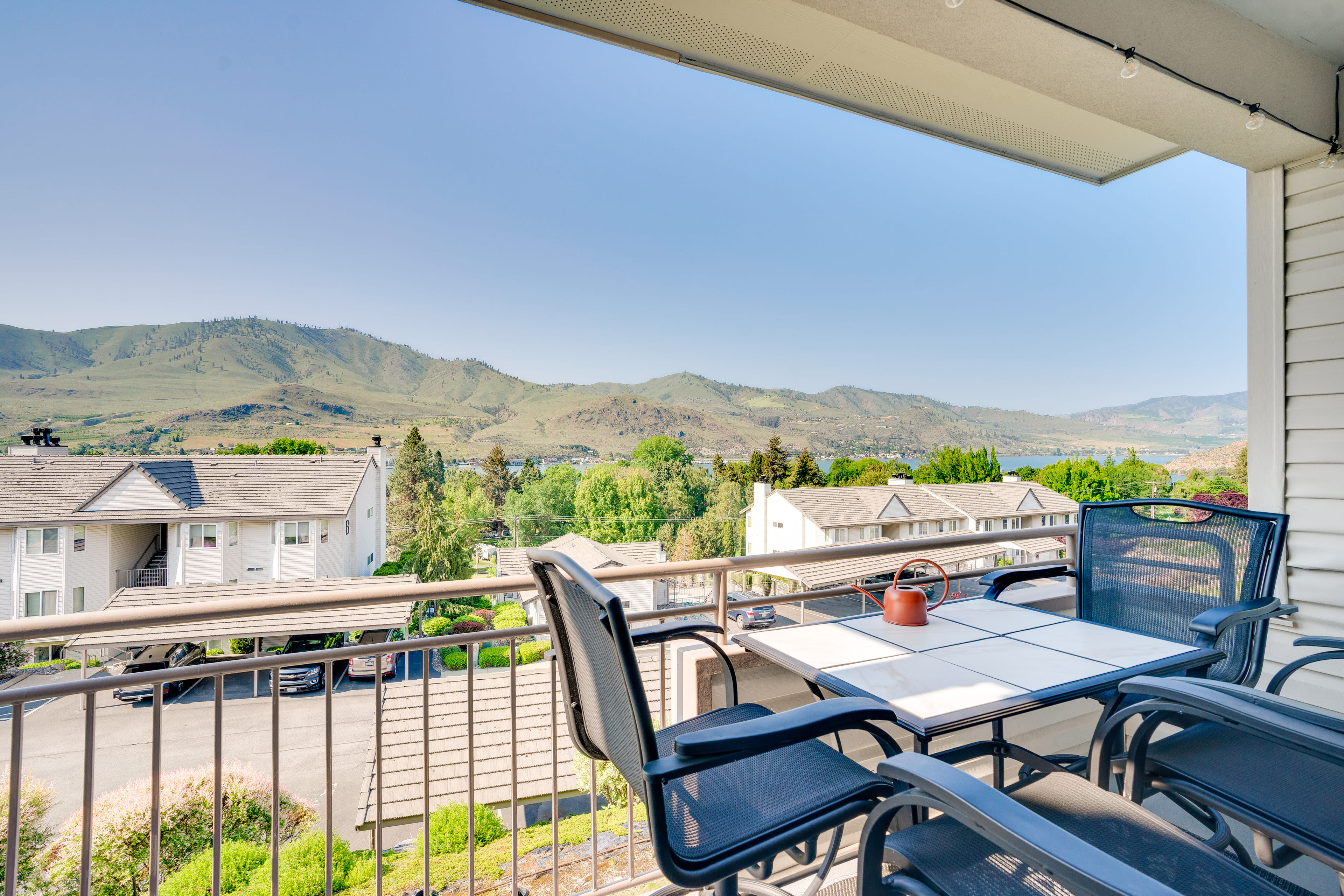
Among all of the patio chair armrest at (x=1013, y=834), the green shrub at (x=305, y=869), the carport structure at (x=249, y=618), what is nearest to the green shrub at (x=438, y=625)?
the carport structure at (x=249, y=618)

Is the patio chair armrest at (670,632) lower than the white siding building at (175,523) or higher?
higher

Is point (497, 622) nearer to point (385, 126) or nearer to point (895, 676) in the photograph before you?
point (895, 676)

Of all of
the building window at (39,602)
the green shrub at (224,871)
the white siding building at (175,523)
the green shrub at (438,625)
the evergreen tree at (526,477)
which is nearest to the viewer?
the green shrub at (224,871)

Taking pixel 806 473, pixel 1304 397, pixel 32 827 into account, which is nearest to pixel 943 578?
pixel 1304 397

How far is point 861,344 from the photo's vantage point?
33344 mm

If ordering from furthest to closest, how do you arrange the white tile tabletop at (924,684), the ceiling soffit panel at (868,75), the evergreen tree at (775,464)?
the evergreen tree at (775,464) → the ceiling soffit panel at (868,75) → the white tile tabletop at (924,684)

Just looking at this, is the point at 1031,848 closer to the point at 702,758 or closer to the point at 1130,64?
the point at 702,758

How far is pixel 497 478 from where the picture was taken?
73.9 feet

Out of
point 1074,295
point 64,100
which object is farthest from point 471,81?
point 1074,295

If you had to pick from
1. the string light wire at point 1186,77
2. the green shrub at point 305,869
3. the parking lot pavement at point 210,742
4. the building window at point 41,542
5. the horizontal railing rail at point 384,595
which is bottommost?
the parking lot pavement at point 210,742

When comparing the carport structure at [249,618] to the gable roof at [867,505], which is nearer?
the carport structure at [249,618]

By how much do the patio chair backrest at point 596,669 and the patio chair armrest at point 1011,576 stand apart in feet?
4.46

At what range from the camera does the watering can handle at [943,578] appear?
1505 millimetres

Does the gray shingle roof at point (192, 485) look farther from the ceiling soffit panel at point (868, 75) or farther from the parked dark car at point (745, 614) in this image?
the ceiling soffit panel at point (868, 75)
